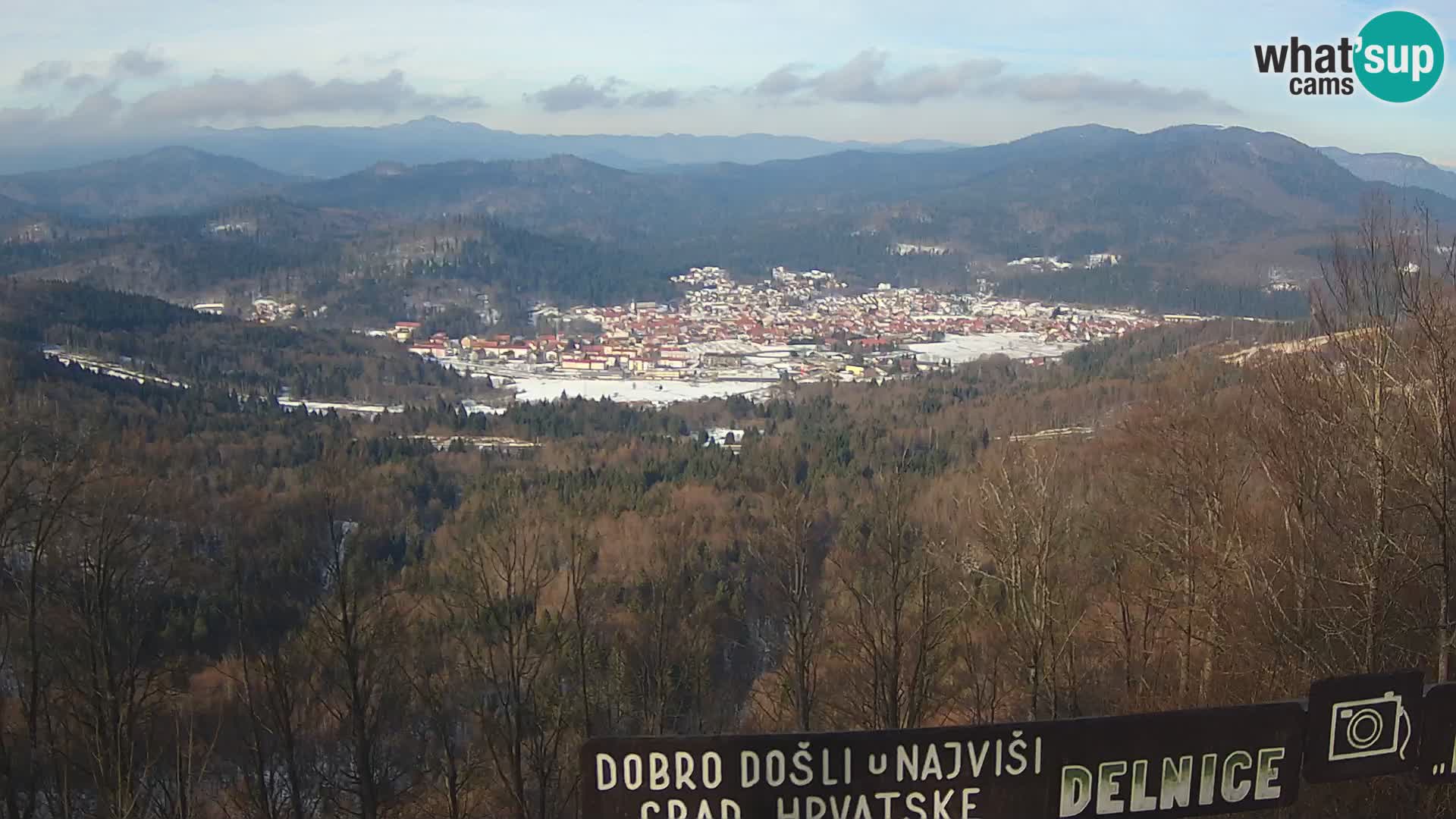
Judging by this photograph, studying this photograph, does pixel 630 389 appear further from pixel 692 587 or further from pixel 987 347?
pixel 692 587

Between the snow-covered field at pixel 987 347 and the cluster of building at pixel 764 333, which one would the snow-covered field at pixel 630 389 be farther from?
the snow-covered field at pixel 987 347

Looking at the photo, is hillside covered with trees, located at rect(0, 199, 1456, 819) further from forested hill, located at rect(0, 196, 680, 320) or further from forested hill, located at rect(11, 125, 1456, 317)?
forested hill, located at rect(11, 125, 1456, 317)

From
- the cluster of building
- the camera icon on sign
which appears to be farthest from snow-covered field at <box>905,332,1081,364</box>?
the camera icon on sign

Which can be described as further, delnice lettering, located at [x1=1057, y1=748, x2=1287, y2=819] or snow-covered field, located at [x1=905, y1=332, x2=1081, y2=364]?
snow-covered field, located at [x1=905, y1=332, x2=1081, y2=364]

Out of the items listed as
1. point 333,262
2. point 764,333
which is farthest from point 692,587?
point 333,262

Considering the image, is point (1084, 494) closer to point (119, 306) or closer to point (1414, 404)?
point (1414, 404)

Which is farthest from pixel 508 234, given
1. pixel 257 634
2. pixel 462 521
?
pixel 257 634
